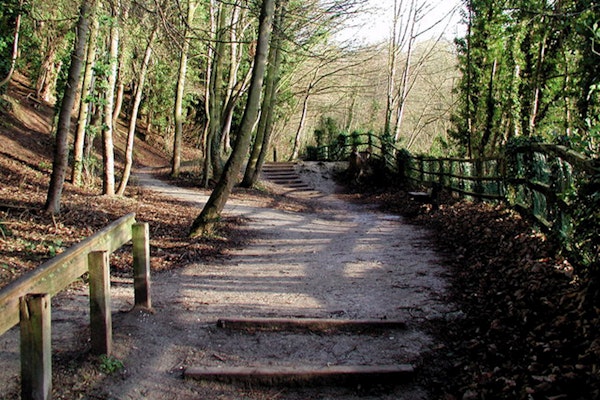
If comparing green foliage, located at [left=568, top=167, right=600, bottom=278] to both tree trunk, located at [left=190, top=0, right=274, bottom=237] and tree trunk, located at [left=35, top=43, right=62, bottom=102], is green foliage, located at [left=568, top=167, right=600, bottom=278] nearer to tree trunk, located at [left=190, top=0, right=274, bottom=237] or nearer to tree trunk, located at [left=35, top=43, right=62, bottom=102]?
tree trunk, located at [left=190, top=0, right=274, bottom=237]

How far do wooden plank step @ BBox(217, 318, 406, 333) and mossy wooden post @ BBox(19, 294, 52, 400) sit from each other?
7.01 feet

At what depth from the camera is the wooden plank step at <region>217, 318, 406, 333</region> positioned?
482 cm

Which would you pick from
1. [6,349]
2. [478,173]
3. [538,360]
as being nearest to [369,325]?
[538,360]

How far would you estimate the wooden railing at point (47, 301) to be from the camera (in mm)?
2754

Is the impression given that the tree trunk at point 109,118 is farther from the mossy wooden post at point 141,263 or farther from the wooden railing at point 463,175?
the wooden railing at point 463,175

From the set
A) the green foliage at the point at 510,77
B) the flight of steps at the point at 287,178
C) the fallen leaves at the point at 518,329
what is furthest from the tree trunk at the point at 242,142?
the flight of steps at the point at 287,178

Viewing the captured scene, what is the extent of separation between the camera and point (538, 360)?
3533mm

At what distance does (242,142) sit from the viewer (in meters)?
9.42

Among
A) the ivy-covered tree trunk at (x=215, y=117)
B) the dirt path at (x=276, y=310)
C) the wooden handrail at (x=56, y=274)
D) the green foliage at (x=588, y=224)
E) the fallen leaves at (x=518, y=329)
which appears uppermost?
the ivy-covered tree trunk at (x=215, y=117)

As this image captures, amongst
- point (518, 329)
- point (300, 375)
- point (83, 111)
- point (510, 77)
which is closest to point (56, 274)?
point (300, 375)

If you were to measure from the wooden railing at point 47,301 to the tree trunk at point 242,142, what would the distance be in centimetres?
Answer: 473

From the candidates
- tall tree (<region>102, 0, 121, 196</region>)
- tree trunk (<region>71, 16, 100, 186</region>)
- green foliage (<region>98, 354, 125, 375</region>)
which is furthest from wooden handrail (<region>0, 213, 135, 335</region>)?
tree trunk (<region>71, 16, 100, 186</region>)

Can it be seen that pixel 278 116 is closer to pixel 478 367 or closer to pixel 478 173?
pixel 478 173

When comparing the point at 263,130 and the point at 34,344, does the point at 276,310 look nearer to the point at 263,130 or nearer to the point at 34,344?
the point at 34,344
